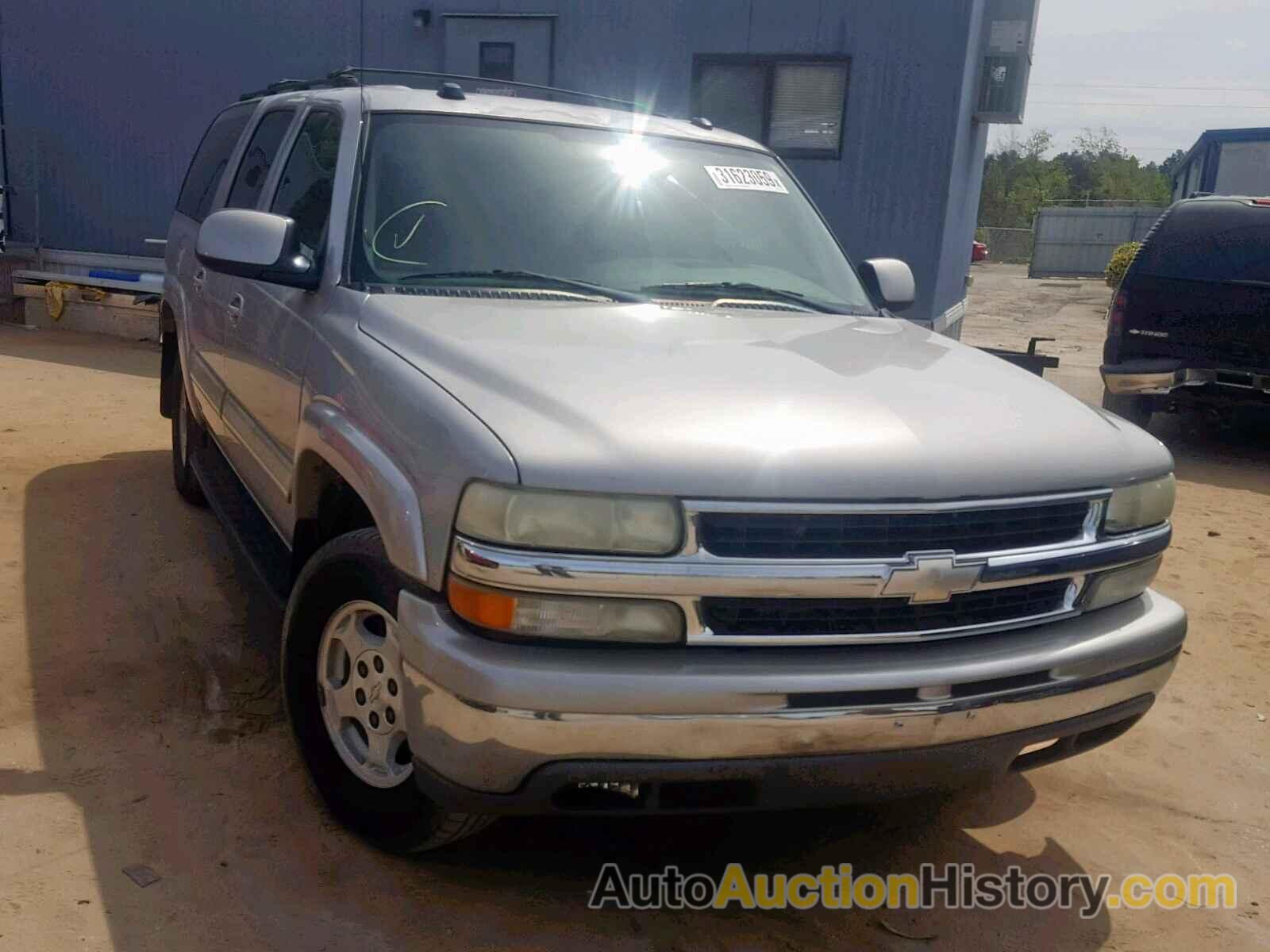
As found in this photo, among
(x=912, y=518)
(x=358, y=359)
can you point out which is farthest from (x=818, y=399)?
(x=358, y=359)

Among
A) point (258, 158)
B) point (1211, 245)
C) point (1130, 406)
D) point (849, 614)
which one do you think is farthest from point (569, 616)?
point (1130, 406)

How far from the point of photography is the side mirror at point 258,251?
10.9ft

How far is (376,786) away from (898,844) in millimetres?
1399

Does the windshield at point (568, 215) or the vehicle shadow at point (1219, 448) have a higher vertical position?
the windshield at point (568, 215)

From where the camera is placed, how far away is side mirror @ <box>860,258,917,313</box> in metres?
4.32

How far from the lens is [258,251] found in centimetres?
333

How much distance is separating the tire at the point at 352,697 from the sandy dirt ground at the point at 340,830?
0.50 feet

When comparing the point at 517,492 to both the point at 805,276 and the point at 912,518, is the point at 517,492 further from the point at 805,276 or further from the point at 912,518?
the point at 805,276

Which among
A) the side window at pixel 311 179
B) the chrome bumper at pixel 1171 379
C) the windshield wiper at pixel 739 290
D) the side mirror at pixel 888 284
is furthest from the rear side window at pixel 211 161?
the chrome bumper at pixel 1171 379

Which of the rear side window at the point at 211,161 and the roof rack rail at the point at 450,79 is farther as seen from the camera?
the rear side window at the point at 211,161

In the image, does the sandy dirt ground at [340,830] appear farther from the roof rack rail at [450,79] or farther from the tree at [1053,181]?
the tree at [1053,181]

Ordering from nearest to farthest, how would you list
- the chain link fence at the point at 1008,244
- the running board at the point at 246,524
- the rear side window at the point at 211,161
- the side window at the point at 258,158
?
the running board at the point at 246,524
the side window at the point at 258,158
the rear side window at the point at 211,161
the chain link fence at the point at 1008,244

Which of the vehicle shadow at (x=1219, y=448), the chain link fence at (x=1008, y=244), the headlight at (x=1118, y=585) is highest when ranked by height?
the headlight at (x=1118, y=585)

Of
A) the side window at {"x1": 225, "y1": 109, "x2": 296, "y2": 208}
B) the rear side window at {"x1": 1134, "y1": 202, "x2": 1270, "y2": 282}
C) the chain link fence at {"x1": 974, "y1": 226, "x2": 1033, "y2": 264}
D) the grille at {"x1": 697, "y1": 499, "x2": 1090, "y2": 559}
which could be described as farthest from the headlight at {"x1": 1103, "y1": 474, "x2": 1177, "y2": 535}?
the chain link fence at {"x1": 974, "y1": 226, "x2": 1033, "y2": 264}
